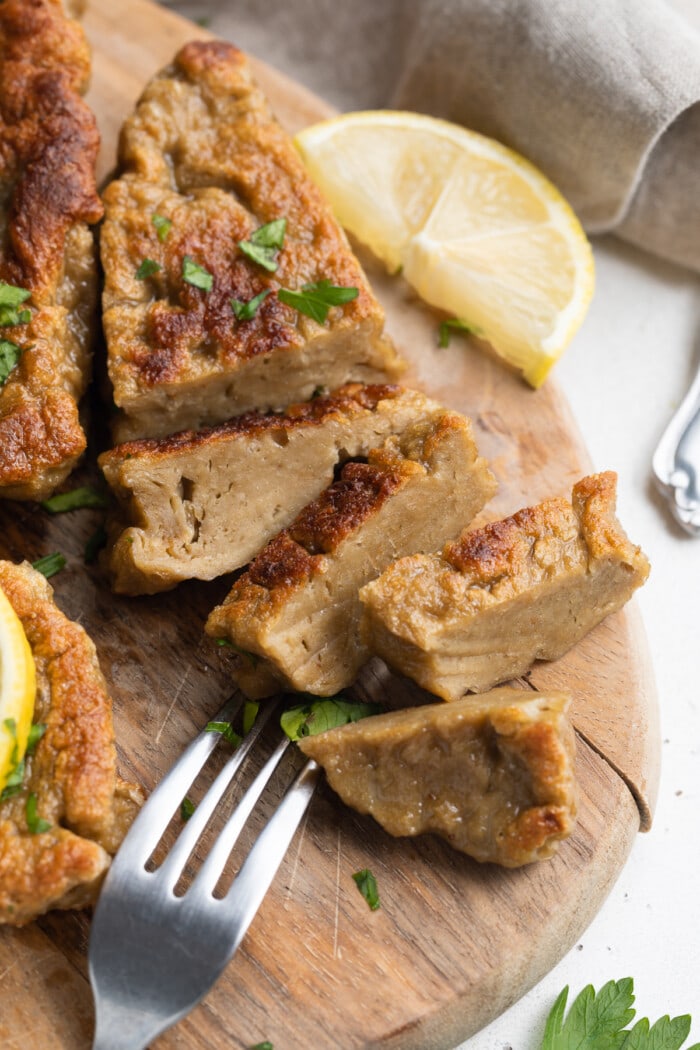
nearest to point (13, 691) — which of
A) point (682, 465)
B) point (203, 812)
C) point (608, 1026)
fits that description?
point (203, 812)

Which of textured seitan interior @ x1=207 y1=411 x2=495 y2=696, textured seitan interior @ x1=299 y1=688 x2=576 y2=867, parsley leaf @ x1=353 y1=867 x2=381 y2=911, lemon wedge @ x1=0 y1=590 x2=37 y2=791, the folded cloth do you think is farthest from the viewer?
the folded cloth

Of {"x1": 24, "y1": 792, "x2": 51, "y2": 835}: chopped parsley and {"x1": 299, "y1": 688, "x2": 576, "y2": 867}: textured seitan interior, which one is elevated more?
{"x1": 299, "y1": 688, "x2": 576, "y2": 867}: textured seitan interior

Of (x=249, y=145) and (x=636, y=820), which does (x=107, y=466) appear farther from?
(x=636, y=820)

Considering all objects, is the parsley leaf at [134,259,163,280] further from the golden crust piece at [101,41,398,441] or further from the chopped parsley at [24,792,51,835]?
the chopped parsley at [24,792,51,835]

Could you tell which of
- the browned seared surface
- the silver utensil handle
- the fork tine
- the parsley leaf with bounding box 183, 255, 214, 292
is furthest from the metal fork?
the silver utensil handle

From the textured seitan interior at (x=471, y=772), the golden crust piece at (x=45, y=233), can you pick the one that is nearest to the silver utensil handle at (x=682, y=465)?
the textured seitan interior at (x=471, y=772)

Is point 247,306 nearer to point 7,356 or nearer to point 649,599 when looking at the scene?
point 7,356
